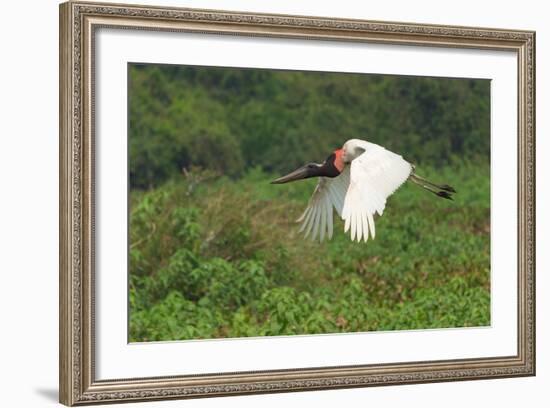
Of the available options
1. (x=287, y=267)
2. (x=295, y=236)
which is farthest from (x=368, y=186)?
(x=287, y=267)

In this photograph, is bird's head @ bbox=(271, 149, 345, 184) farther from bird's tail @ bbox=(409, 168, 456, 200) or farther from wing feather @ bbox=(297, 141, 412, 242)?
bird's tail @ bbox=(409, 168, 456, 200)

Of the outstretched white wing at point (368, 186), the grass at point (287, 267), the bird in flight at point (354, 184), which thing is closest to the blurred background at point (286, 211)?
the grass at point (287, 267)

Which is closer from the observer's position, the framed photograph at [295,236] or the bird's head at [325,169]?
the framed photograph at [295,236]

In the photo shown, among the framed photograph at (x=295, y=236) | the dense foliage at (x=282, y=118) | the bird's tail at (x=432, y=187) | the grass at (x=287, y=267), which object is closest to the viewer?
the framed photograph at (x=295, y=236)

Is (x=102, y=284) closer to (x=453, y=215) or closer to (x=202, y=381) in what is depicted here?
(x=202, y=381)

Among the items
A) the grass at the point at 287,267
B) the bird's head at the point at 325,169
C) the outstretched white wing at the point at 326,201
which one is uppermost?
the bird's head at the point at 325,169

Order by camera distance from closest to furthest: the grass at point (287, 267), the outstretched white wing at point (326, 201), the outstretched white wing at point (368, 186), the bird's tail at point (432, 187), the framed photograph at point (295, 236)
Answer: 1. the framed photograph at point (295, 236)
2. the outstretched white wing at point (368, 186)
3. the outstretched white wing at point (326, 201)
4. the bird's tail at point (432, 187)
5. the grass at point (287, 267)

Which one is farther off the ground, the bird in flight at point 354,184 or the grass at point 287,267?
the bird in flight at point 354,184

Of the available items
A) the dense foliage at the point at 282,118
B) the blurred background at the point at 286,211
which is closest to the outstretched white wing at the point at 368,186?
the blurred background at the point at 286,211

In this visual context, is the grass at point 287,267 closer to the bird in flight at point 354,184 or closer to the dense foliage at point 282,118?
the bird in flight at point 354,184

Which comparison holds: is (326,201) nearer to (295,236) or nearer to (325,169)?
(325,169)
